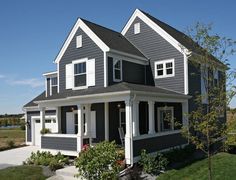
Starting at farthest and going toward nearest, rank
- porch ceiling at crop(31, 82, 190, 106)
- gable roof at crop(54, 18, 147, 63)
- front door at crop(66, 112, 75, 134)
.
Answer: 1. front door at crop(66, 112, 75, 134)
2. gable roof at crop(54, 18, 147, 63)
3. porch ceiling at crop(31, 82, 190, 106)

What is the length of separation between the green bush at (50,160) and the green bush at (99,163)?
172 inches

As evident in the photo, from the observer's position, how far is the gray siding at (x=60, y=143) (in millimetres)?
17652

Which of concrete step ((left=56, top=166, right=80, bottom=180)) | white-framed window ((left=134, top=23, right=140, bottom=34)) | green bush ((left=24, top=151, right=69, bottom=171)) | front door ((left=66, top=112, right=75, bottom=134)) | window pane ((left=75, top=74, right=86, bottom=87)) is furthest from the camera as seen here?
white-framed window ((left=134, top=23, right=140, bottom=34))

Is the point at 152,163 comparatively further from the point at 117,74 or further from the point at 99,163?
the point at 117,74

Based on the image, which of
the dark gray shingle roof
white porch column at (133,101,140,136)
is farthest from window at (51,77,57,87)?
white porch column at (133,101,140,136)

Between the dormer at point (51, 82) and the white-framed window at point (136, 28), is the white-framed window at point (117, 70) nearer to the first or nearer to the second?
the white-framed window at point (136, 28)

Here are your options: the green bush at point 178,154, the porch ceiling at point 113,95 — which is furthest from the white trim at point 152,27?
the green bush at point 178,154

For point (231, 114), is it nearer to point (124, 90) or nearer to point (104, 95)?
point (124, 90)

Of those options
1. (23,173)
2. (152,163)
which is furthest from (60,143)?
(152,163)

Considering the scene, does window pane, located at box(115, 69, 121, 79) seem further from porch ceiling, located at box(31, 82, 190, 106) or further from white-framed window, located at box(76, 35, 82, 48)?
white-framed window, located at box(76, 35, 82, 48)

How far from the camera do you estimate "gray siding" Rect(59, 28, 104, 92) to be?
19.1 metres

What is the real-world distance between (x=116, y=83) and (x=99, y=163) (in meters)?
8.47

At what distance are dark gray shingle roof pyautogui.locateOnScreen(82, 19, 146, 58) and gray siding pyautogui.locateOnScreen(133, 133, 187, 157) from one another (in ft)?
20.3

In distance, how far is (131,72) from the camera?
20.8 m
